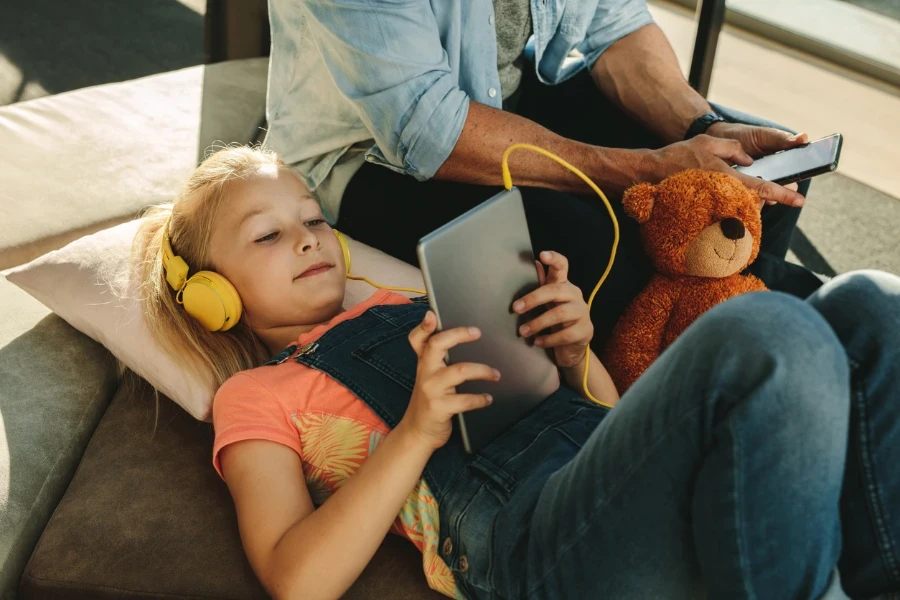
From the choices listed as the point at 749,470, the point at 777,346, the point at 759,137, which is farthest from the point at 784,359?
the point at 759,137

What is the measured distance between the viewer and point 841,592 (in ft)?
2.59

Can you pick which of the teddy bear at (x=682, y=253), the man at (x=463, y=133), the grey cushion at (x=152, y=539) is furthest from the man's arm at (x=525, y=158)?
the grey cushion at (x=152, y=539)

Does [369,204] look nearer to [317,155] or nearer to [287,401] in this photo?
[317,155]

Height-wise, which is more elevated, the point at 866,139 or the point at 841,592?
the point at 841,592

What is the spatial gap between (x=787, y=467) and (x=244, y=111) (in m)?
1.67

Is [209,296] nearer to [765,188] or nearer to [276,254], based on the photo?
[276,254]

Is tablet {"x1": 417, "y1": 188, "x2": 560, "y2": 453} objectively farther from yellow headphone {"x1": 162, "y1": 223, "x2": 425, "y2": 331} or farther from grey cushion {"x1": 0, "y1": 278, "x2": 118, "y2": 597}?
grey cushion {"x1": 0, "y1": 278, "x2": 118, "y2": 597}

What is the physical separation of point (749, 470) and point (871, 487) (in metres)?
0.17

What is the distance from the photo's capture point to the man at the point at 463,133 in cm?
132

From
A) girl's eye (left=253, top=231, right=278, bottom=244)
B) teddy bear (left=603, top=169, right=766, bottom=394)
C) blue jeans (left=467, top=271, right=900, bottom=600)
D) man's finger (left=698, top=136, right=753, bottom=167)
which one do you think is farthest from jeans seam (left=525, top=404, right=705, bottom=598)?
man's finger (left=698, top=136, right=753, bottom=167)

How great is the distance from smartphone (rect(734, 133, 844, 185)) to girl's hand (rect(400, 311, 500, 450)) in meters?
0.78

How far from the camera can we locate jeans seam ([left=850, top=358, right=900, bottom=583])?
0.80 m

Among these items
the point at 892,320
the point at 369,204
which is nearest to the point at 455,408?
the point at 892,320

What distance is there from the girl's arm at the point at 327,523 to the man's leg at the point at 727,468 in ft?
0.74
